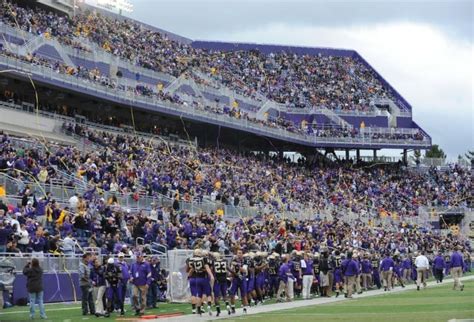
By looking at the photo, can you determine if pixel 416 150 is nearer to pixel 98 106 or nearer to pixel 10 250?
pixel 98 106

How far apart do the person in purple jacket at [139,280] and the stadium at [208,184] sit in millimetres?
40

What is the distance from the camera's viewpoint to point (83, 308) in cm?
2403

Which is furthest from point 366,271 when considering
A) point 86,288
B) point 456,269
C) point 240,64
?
point 240,64

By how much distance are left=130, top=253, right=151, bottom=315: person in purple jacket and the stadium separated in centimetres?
4

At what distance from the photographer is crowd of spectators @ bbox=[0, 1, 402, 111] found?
5872 cm

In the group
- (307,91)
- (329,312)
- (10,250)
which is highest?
(307,91)

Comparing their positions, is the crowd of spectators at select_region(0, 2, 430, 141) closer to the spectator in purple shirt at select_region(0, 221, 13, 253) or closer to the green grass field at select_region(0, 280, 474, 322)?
the spectator in purple shirt at select_region(0, 221, 13, 253)

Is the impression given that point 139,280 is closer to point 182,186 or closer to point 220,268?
point 220,268

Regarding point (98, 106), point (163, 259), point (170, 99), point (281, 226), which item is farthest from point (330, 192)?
point (163, 259)

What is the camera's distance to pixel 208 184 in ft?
158

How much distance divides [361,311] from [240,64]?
179 feet

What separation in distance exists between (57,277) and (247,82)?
47944mm

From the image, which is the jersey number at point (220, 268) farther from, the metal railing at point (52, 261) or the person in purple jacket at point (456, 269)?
the person in purple jacket at point (456, 269)

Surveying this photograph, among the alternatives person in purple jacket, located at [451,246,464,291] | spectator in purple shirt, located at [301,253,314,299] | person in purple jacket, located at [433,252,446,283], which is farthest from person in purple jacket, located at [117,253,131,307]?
person in purple jacket, located at [433,252,446,283]
